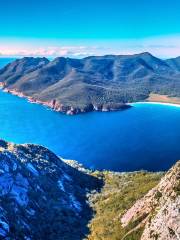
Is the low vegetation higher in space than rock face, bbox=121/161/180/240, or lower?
lower

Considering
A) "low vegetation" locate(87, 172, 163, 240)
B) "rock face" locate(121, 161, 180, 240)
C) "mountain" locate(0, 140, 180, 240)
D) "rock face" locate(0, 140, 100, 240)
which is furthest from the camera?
"rock face" locate(0, 140, 100, 240)

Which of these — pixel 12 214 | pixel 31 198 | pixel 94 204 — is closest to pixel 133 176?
pixel 94 204

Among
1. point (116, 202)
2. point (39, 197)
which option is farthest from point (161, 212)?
point (39, 197)

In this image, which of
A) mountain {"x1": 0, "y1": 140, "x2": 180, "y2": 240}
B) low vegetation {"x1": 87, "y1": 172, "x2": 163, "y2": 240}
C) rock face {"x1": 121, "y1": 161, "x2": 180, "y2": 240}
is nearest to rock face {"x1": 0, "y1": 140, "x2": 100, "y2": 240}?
mountain {"x1": 0, "y1": 140, "x2": 180, "y2": 240}

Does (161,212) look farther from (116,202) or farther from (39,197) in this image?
(39,197)

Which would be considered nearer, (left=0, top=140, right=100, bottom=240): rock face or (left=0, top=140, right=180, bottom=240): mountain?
(left=0, top=140, right=180, bottom=240): mountain

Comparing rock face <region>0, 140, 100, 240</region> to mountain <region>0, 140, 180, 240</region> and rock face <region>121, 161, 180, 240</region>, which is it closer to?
mountain <region>0, 140, 180, 240</region>

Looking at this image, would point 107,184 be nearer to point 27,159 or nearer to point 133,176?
point 133,176

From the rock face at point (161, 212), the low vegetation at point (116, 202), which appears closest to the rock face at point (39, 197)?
the low vegetation at point (116, 202)

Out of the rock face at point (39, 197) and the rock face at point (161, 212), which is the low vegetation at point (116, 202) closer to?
the rock face at point (161, 212)
